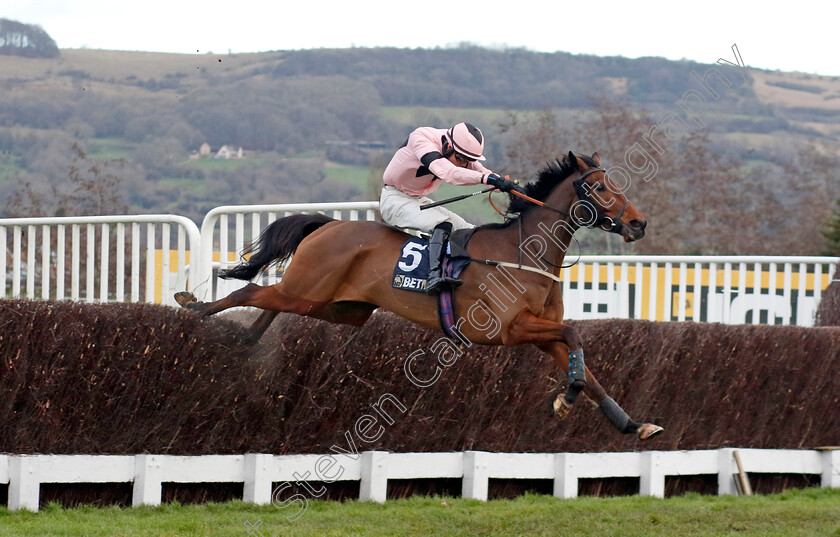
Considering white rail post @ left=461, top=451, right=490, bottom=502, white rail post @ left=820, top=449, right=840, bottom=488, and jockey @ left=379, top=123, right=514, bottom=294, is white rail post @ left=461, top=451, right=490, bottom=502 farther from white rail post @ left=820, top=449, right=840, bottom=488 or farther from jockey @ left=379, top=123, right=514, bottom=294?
white rail post @ left=820, top=449, right=840, bottom=488

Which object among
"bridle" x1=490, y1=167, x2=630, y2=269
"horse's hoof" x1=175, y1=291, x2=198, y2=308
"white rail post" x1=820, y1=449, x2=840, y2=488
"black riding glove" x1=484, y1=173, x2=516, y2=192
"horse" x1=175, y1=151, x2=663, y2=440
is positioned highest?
"black riding glove" x1=484, y1=173, x2=516, y2=192

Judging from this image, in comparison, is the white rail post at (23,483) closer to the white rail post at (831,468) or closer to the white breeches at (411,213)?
the white breeches at (411,213)

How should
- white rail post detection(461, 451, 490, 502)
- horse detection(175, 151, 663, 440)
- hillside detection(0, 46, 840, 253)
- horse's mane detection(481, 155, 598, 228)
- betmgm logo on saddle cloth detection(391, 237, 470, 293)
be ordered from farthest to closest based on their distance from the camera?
hillside detection(0, 46, 840, 253), white rail post detection(461, 451, 490, 502), horse's mane detection(481, 155, 598, 228), betmgm logo on saddle cloth detection(391, 237, 470, 293), horse detection(175, 151, 663, 440)

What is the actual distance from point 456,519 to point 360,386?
3.45 ft

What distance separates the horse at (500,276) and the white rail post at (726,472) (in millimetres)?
2387

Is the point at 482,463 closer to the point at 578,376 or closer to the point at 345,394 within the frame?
the point at 345,394

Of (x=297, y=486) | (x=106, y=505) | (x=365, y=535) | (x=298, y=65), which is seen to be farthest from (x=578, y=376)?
(x=298, y=65)

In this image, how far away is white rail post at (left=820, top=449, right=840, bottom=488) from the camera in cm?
777

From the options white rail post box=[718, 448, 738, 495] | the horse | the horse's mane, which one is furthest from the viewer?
white rail post box=[718, 448, 738, 495]

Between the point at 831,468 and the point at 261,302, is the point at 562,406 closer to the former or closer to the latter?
the point at 261,302

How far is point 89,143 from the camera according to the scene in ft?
127

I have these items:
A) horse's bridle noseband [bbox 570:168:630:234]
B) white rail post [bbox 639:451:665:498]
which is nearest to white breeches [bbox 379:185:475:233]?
horse's bridle noseband [bbox 570:168:630:234]

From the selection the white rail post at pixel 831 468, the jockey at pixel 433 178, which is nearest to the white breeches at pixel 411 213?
the jockey at pixel 433 178

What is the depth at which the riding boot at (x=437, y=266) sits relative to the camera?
545 cm
